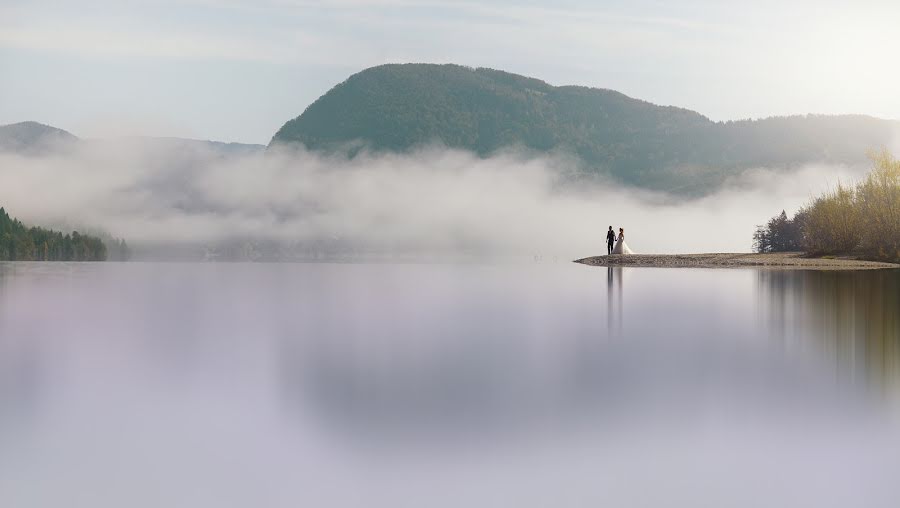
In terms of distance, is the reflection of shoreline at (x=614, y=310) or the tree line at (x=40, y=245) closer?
the reflection of shoreline at (x=614, y=310)

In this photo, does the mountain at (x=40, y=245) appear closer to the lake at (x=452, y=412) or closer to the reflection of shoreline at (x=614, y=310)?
the reflection of shoreline at (x=614, y=310)

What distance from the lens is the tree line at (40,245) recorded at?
139375mm

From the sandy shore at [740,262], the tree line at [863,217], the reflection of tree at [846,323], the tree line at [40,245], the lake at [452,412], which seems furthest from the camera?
the tree line at [40,245]

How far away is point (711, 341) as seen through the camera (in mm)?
18703

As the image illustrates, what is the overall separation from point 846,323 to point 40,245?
469 ft

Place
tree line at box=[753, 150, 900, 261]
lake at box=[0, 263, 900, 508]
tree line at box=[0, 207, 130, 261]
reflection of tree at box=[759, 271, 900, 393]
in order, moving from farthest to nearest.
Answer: tree line at box=[0, 207, 130, 261]
tree line at box=[753, 150, 900, 261]
reflection of tree at box=[759, 271, 900, 393]
lake at box=[0, 263, 900, 508]

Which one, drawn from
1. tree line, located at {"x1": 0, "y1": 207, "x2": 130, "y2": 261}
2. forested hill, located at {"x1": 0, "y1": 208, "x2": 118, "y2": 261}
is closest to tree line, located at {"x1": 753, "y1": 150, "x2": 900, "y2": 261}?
tree line, located at {"x1": 0, "y1": 207, "x2": 130, "y2": 261}

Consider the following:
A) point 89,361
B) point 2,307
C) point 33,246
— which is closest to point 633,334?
point 89,361

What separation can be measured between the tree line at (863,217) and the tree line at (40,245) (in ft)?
364

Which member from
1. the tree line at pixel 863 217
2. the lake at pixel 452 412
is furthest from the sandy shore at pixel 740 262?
the lake at pixel 452 412

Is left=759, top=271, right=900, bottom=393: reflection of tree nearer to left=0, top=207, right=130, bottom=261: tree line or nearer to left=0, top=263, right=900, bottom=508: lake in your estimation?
left=0, top=263, right=900, bottom=508: lake

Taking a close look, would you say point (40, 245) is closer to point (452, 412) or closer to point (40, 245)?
point (40, 245)

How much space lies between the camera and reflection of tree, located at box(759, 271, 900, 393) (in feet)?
48.4

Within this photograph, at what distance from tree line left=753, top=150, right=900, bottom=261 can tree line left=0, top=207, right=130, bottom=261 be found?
111m
